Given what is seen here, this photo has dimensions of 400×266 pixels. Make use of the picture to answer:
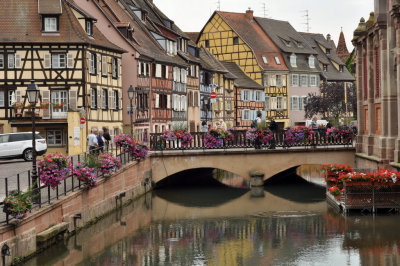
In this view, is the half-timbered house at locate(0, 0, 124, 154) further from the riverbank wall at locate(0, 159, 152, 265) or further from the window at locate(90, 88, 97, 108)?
the riverbank wall at locate(0, 159, 152, 265)

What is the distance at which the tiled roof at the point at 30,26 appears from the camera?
4503 cm

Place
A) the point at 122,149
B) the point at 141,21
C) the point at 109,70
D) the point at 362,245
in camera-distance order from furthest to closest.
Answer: the point at 141,21 → the point at 109,70 → the point at 122,149 → the point at 362,245

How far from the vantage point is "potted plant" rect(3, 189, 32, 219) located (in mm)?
18997

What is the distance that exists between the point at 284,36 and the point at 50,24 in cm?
5171

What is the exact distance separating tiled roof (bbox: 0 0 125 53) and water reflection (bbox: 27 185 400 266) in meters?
15.2

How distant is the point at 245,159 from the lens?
39.9 metres

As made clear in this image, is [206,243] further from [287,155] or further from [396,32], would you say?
[287,155]

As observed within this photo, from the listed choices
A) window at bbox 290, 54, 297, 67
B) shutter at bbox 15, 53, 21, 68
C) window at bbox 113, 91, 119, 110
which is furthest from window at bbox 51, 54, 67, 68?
window at bbox 290, 54, 297, 67

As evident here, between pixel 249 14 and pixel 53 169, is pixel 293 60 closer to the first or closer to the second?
pixel 249 14

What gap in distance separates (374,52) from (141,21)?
86.2 feet

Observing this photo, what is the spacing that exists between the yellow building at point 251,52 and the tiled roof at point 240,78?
1.02 m

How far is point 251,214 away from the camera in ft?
101

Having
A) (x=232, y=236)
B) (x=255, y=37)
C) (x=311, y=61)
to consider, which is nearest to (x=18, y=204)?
(x=232, y=236)

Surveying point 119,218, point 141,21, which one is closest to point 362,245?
point 119,218
